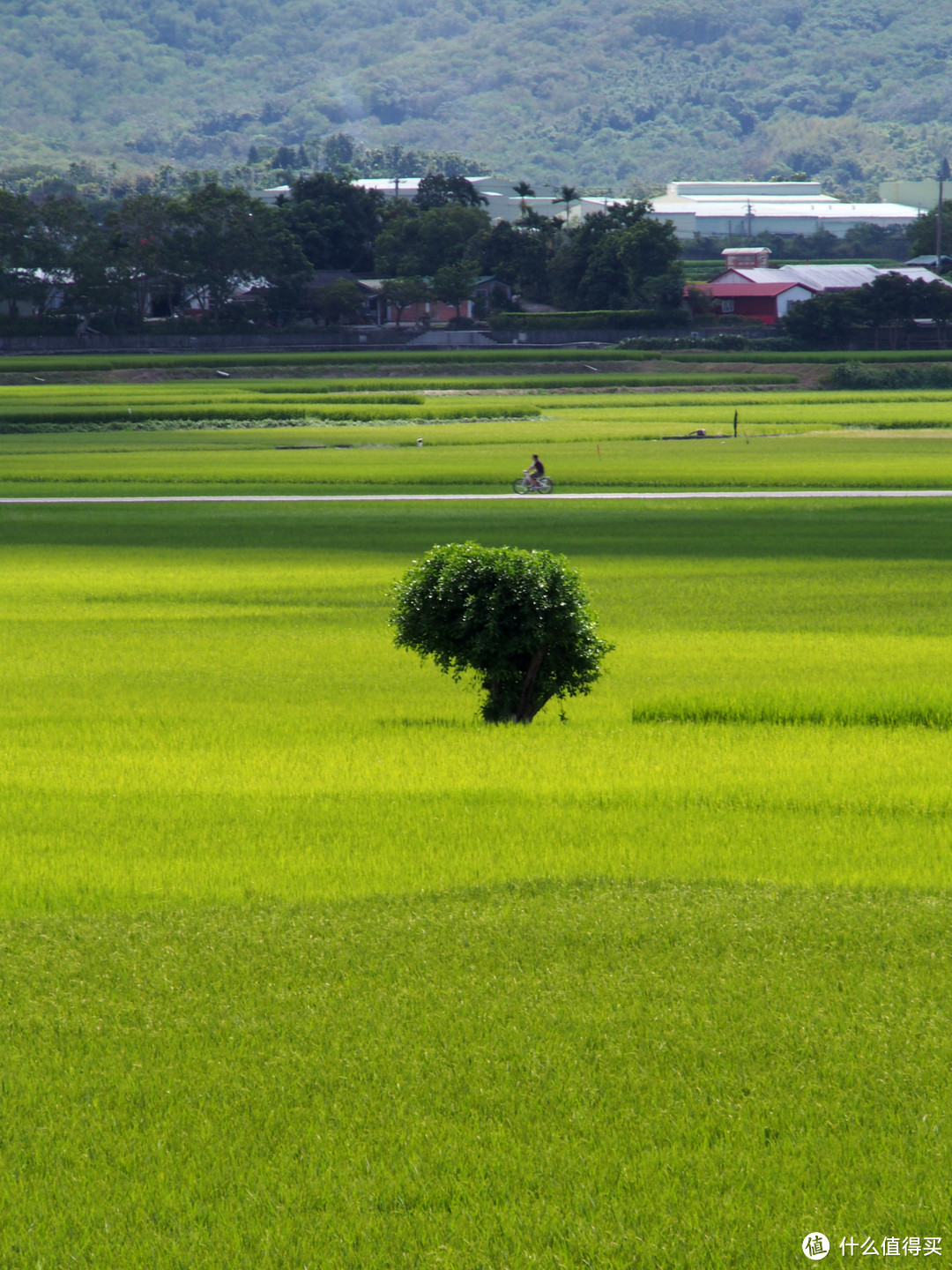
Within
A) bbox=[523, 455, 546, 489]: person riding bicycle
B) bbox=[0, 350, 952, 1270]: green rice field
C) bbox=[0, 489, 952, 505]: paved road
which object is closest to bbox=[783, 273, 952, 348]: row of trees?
bbox=[0, 489, 952, 505]: paved road

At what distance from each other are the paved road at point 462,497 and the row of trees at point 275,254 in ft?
280

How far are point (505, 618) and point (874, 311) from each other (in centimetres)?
11394

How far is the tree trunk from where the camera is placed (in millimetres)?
14430

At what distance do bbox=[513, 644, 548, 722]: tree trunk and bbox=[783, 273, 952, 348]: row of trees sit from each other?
112378 millimetres

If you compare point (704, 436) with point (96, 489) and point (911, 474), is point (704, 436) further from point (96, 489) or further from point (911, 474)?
point (96, 489)

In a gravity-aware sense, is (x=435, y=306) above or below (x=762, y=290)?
below

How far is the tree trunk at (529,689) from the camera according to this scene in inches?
568

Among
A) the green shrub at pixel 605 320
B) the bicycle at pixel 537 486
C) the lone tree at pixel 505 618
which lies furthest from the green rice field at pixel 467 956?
the green shrub at pixel 605 320

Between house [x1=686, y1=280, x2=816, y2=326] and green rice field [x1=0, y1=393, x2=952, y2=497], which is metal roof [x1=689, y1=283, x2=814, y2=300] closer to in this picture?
house [x1=686, y1=280, x2=816, y2=326]

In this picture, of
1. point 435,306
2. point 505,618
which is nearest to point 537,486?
point 505,618

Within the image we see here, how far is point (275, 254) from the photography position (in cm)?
13100

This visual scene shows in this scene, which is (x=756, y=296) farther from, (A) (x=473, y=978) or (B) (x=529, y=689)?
(A) (x=473, y=978)

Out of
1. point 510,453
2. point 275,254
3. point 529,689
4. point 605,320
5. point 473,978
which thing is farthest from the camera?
point 275,254

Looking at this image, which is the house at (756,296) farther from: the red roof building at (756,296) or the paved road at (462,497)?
the paved road at (462,497)
